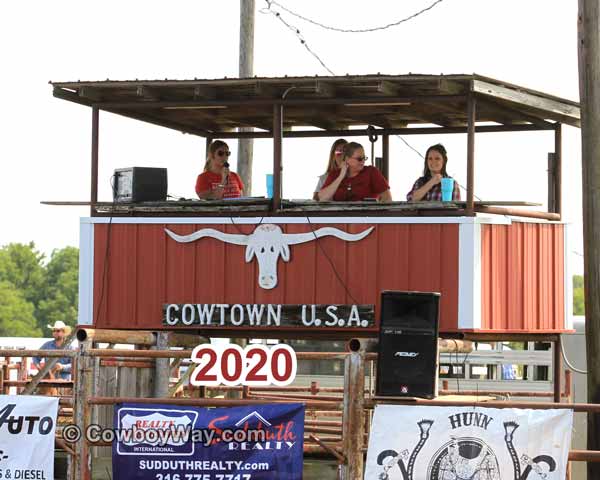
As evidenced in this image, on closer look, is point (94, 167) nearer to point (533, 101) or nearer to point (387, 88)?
point (387, 88)

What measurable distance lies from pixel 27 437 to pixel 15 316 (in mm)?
105410

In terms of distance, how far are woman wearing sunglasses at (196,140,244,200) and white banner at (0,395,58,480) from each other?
3982mm

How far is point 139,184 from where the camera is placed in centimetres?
1638

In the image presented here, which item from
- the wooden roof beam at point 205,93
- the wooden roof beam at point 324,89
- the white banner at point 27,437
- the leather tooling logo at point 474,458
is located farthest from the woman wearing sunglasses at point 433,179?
the white banner at point 27,437

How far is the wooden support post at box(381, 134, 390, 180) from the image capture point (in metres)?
17.8

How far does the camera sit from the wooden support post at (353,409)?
42.6 ft

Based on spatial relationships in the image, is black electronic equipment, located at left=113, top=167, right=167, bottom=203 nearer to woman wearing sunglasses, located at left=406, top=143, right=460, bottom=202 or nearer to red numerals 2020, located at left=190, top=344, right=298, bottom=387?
woman wearing sunglasses, located at left=406, top=143, right=460, bottom=202

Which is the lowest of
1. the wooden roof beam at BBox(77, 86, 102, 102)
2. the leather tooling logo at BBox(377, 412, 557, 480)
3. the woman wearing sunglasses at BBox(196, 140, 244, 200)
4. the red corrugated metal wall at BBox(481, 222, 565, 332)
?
the leather tooling logo at BBox(377, 412, 557, 480)

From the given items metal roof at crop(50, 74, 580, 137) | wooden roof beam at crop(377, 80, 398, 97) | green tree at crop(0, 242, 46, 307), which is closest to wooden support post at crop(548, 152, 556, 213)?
metal roof at crop(50, 74, 580, 137)

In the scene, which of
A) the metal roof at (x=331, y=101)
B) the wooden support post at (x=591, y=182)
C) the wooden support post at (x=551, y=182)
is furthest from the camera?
the wooden support post at (x=551, y=182)

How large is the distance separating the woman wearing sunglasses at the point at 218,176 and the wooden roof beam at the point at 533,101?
326cm

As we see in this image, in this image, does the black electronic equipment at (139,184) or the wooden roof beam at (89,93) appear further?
the black electronic equipment at (139,184)

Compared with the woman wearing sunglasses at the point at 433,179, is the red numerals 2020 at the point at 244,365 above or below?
below

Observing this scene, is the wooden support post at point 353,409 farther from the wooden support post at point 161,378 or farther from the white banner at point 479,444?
the wooden support post at point 161,378
